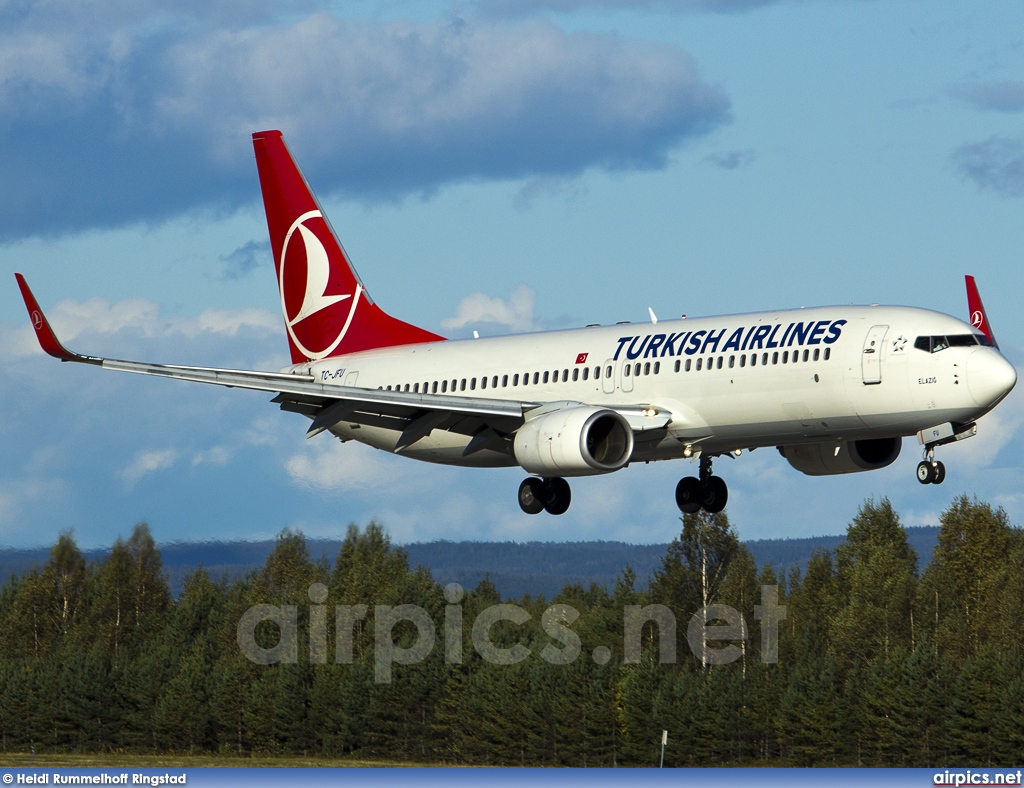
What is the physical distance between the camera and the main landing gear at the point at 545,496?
48.9m

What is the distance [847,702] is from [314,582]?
46.1 m

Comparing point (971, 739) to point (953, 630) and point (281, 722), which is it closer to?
point (953, 630)

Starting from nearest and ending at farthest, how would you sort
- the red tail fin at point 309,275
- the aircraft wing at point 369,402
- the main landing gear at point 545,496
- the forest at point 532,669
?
1. the aircraft wing at point 369,402
2. the main landing gear at point 545,496
3. the red tail fin at point 309,275
4. the forest at point 532,669

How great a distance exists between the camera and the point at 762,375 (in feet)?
142

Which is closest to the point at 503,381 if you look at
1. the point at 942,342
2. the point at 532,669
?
the point at 942,342

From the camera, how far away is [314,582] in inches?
5379

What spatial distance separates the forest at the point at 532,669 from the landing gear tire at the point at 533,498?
66030 millimetres

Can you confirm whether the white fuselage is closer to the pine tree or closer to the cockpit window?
the cockpit window

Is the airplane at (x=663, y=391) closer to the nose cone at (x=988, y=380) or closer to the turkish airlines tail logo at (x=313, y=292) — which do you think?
the nose cone at (x=988, y=380)

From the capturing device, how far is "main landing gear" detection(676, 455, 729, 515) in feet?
165

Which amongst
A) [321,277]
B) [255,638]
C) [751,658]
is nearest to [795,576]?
[751,658]

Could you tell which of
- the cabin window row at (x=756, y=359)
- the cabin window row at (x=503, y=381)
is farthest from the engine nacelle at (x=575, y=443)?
the cabin window row at (x=756, y=359)

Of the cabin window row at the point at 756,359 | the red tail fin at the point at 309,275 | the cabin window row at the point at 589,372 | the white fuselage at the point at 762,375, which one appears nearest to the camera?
the white fuselage at the point at 762,375

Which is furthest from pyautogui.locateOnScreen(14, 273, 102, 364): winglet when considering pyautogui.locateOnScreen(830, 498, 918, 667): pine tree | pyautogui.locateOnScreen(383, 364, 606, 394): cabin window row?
pyautogui.locateOnScreen(830, 498, 918, 667): pine tree
